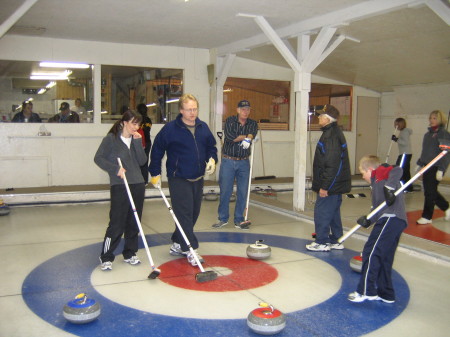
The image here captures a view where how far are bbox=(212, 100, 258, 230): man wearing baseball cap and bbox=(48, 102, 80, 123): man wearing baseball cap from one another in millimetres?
4293

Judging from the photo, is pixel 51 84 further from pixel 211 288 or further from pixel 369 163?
pixel 369 163

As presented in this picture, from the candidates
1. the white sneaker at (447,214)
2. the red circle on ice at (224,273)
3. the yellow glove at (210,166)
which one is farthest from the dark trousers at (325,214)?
the white sneaker at (447,214)

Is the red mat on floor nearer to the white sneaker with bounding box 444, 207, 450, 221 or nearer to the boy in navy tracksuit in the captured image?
the white sneaker with bounding box 444, 207, 450, 221

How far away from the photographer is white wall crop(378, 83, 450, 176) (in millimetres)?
11117

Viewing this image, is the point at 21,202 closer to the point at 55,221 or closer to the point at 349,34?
the point at 55,221

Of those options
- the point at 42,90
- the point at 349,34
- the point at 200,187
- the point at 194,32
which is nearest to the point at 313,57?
the point at 349,34

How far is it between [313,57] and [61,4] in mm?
3829

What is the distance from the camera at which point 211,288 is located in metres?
4.01

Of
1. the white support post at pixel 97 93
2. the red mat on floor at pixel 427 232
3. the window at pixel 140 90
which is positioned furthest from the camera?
the window at pixel 140 90

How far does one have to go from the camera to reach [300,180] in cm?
744

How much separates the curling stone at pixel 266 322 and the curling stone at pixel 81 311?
110 cm

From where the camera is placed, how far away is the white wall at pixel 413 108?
11117mm

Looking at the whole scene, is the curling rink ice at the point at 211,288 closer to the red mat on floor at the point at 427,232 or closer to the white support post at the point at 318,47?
the red mat on floor at the point at 427,232

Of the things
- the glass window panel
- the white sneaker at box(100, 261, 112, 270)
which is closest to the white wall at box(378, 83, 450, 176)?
the glass window panel
